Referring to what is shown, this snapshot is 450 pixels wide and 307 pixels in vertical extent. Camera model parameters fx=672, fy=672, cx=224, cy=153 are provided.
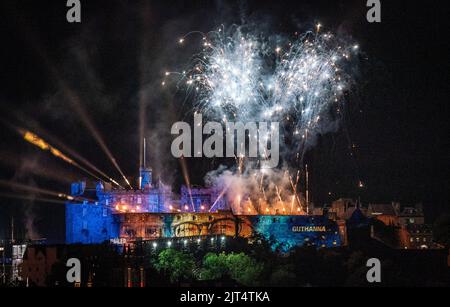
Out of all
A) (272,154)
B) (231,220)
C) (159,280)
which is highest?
(272,154)

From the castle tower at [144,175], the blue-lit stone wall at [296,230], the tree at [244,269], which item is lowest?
the tree at [244,269]

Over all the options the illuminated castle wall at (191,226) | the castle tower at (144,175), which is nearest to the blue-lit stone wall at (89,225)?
the illuminated castle wall at (191,226)

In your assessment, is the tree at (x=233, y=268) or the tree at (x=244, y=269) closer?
the tree at (x=244, y=269)

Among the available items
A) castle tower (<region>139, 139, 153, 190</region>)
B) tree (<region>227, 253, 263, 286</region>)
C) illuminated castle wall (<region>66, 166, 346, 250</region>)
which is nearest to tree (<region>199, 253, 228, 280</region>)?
tree (<region>227, 253, 263, 286</region>)

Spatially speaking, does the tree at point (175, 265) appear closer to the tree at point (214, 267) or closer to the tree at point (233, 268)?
the tree at point (214, 267)

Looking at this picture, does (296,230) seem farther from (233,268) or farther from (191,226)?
(233,268)

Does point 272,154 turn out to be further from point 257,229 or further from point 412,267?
point 412,267
